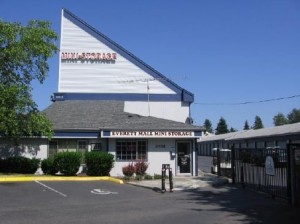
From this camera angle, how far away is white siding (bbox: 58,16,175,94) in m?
39.1

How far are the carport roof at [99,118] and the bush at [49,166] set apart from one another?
89.9 inches

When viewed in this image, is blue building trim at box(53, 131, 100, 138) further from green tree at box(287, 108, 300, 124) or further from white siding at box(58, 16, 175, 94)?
green tree at box(287, 108, 300, 124)

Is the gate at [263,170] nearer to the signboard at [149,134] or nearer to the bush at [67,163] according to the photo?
the signboard at [149,134]

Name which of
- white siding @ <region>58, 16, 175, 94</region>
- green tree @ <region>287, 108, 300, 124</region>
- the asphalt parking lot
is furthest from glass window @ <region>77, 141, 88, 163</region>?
green tree @ <region>287, 108, 300, 124</region>

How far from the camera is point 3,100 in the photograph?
26.5 m

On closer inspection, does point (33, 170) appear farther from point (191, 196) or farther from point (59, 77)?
point (191, 196)

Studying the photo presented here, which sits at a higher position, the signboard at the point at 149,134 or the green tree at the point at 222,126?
the green tree at the point at 222,126

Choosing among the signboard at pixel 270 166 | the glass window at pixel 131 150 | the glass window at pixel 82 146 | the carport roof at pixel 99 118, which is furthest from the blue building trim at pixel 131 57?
the signboard at pixel 270 166

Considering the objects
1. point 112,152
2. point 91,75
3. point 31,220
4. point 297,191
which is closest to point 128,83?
point 91,75

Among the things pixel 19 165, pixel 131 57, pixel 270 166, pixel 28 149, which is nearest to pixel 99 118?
pixel 28 149

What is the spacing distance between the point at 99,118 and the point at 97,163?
5291mm

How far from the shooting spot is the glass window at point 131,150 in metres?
31.6

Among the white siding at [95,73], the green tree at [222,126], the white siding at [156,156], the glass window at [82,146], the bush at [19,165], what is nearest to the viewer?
the bush at [19,165]

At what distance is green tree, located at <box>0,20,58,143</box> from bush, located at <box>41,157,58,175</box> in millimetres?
1691
